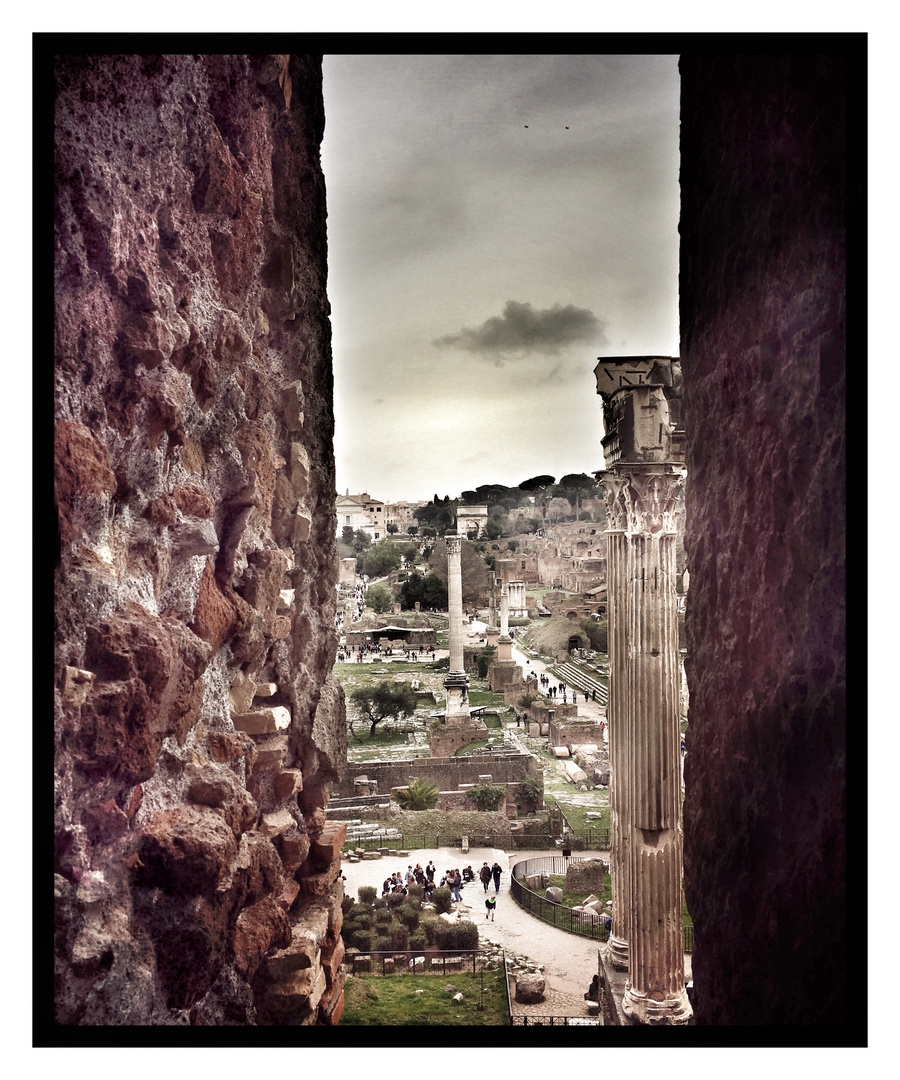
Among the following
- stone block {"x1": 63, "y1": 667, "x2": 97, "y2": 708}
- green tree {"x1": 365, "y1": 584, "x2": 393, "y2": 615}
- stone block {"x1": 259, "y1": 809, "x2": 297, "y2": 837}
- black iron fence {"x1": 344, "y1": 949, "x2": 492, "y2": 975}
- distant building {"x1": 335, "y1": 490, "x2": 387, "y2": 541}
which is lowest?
black iron fence {"x1": 344, "y1": 949, "x2": 492, "y2": 975}

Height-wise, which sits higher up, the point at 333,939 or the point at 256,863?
the point at 256,863

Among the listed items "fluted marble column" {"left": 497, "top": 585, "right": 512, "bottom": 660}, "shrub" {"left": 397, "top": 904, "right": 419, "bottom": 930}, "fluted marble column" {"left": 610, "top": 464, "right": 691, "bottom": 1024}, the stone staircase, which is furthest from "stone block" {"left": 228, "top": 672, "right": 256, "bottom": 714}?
"fluted marble column" {"left": 497, "top": 585, "right": 512, "bottom": 660}

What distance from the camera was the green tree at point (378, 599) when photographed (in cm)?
3064

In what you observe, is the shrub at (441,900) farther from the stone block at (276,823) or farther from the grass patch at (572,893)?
the stone block at (276,823)

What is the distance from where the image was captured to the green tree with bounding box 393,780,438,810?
16.2m

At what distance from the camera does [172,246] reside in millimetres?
1505

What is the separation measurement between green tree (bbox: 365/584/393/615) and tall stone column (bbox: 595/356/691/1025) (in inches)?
1002

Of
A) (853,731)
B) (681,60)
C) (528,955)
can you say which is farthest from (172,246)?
(528,955)

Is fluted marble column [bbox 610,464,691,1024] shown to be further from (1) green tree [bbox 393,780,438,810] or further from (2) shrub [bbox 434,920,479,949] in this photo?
(1) green tree [bbox 393,780,438,810]

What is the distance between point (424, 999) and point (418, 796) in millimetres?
8333

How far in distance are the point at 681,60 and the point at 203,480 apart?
1.22 m

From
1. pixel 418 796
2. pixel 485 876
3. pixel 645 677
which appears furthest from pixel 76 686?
pixel 418 796

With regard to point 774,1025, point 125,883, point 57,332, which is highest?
point 57,332

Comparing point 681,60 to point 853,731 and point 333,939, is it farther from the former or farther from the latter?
point 333,939
